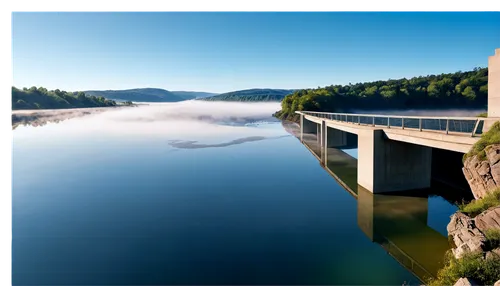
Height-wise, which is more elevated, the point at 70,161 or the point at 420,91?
the point at 420,91

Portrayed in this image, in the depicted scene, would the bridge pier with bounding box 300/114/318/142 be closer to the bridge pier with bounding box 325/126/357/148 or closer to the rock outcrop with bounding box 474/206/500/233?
the bridge pier with bounding box 325/126/357/148

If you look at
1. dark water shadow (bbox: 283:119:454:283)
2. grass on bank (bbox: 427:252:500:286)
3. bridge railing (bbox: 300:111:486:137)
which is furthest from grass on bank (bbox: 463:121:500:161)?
grass on bank (bbox: 427:252:500:286)

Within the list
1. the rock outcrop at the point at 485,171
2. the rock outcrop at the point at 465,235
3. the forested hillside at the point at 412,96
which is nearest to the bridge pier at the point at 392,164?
the rock outcrop at the point at 485,171

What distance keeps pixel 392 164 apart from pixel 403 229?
5466mm

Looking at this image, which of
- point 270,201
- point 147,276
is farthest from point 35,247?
point 270,201

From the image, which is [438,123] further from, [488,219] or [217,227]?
[217,227]

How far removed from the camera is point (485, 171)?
12.1m

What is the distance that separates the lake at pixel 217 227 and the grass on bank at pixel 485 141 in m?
4.07

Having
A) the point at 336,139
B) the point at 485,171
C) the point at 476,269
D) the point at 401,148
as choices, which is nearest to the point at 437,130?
the point at 401,148
